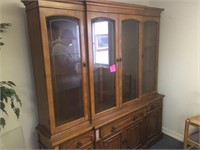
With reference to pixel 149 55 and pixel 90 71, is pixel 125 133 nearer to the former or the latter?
pixel 90 71

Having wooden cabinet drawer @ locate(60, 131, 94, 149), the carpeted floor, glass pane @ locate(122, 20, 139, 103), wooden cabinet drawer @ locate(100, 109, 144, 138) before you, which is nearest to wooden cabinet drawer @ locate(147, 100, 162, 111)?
wooden cabinet drawer @ locate(100, 109, 144, 138)

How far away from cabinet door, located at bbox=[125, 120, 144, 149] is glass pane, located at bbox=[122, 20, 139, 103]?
1.18 ft

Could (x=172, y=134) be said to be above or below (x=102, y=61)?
below

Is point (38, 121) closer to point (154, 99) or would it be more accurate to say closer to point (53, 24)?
point (53, 24)

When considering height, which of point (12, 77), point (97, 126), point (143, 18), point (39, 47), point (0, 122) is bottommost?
point (97, 126)

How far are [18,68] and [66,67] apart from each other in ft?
1.56

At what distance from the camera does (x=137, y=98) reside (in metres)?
2.32

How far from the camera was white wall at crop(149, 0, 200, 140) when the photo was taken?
2.31 m

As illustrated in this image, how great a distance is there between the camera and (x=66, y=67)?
1.72m

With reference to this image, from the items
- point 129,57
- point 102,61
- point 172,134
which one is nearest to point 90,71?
point 102,61

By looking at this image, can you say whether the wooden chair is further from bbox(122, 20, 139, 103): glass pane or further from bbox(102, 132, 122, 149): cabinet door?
bbox(102, 132, 122, 149): cabinet door

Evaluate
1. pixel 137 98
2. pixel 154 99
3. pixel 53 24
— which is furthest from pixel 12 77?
pixel 154 99

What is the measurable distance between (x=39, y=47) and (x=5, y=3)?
53 centimetres

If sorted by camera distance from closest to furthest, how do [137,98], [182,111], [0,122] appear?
[0,122], [137,98], [182,111]
